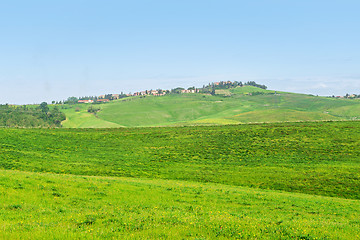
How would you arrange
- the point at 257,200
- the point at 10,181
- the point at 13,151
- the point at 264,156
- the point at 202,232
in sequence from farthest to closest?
the point at 264,156
the point at 13,151
the point at 257,200
the point at 10,181
the point at 202,232

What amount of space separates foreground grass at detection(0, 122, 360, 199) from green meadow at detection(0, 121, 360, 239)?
0.21 meters

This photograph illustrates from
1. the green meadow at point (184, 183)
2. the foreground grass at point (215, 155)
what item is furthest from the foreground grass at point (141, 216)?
the foreground grass at point (215, 155)

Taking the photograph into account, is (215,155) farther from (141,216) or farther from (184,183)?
(141,216)

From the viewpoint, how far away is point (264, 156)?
62.8 meters

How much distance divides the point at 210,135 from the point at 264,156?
83.2ft

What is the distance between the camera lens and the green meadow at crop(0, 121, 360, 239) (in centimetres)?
1411

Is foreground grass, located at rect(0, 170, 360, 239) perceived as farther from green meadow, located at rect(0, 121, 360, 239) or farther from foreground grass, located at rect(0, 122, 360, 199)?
foreground grass, located at rect(0, 122, 360, 199)

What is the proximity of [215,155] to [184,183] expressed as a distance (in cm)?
2697

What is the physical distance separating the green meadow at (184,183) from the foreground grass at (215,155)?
0.68 feet

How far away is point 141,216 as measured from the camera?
16344 mm

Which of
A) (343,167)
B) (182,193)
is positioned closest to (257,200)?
(182,193)

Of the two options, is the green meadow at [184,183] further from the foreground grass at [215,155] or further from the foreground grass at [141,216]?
the foreground grass at [215,155]

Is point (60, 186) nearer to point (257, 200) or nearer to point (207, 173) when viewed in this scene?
point (257, 200)

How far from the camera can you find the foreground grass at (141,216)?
13055 mm
